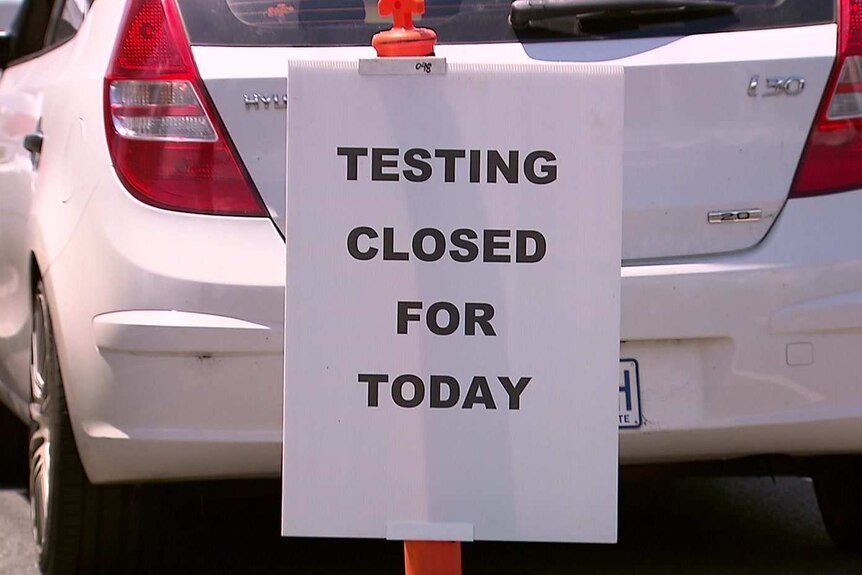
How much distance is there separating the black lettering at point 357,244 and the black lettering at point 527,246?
256 millimetres

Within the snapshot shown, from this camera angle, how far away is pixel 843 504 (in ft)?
15.6

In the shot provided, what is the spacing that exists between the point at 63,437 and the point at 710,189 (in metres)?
1.54

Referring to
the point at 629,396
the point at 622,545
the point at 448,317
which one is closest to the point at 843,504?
the point at 622,545

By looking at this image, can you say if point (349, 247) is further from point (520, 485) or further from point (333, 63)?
point (520, 485)

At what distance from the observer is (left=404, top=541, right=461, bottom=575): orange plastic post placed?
338cm

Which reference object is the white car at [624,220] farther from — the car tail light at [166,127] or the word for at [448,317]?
the word for at [448,317]

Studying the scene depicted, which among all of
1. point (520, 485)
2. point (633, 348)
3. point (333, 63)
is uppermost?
point (333, 63)

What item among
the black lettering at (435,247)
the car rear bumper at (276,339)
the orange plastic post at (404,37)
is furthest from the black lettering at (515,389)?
the orange plastic post at (404,37)

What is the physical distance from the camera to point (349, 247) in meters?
3.31

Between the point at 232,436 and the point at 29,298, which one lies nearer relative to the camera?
the point at 232,436

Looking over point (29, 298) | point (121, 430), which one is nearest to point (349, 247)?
point (121, 430)

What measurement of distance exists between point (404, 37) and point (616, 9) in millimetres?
698

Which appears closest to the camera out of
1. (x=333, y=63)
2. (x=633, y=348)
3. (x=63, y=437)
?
(x=333, y=63)

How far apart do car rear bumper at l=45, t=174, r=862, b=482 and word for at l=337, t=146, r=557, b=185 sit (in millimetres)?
517
